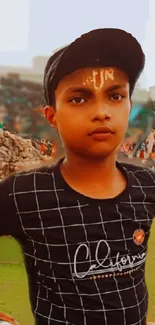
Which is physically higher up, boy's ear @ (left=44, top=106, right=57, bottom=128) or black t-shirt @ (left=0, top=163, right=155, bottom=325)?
boy's ear @ (left=44, top=106, right=57, bottom=128)

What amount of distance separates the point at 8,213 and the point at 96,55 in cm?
41

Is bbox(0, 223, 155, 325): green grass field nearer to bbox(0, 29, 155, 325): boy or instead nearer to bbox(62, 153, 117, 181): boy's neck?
bbox(0, 29, 155, 325): boy

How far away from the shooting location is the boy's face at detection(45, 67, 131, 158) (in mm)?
928

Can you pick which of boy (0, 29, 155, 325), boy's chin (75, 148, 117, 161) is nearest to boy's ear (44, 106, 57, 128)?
boy (0, 29, 155, 325)

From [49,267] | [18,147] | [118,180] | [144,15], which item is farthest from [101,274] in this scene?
[144,15]

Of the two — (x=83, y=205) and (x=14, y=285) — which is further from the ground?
(x=83, y=205)

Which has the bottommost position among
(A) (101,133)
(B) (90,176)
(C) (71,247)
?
(C) (71,247)

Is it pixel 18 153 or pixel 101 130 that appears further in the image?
pixel 18 153

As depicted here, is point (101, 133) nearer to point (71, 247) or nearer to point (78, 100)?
point (78, 100)

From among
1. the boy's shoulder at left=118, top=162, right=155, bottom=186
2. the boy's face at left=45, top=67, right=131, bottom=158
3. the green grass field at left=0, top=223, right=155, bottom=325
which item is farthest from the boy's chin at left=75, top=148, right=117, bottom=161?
the green grass field at left=0, top=223, right=155, bottom=325

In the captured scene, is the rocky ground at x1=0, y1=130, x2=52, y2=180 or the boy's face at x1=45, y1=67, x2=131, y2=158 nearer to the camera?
the boy's face at x1=45, y1=67, x2=131, y2=158

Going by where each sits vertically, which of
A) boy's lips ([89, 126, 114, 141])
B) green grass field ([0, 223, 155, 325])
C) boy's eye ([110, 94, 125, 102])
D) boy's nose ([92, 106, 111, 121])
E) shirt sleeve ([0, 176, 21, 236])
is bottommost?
green grass field ([0, 223, 155, 325])

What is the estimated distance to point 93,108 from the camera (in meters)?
0.93

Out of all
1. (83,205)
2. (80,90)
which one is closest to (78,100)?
(80,90)
